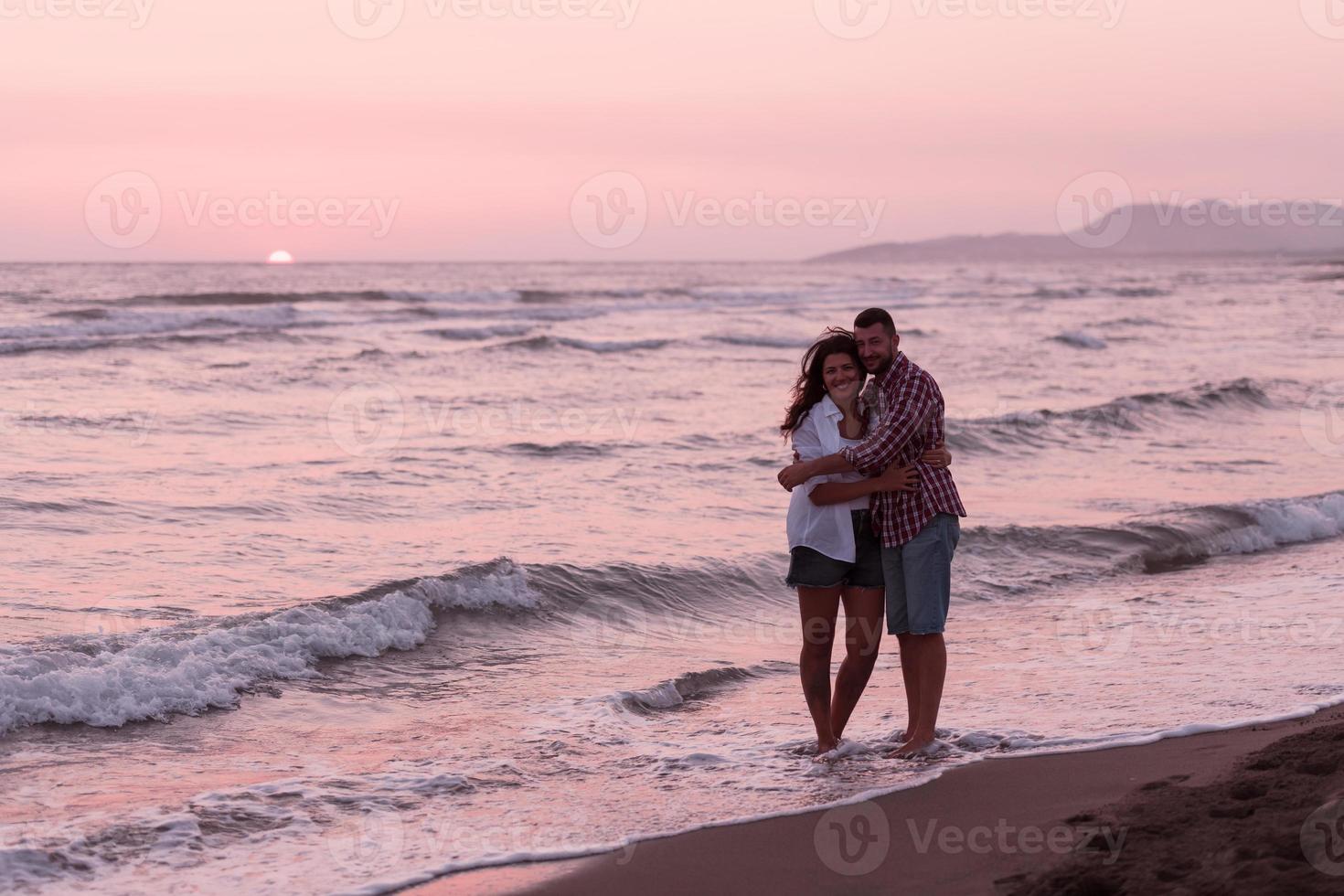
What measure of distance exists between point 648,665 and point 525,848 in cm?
304

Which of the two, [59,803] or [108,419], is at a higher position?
[108,419]

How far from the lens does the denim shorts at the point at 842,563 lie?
5.60m

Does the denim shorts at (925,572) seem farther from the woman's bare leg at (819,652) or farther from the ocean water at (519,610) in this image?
the ocean water at (519,610)

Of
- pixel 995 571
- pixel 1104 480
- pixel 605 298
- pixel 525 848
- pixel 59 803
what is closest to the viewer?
pixel 525 848

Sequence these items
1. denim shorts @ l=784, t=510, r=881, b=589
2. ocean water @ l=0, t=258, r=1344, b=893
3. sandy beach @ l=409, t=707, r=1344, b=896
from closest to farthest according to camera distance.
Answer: sandy beach @ l=409, t=707, r=1344, b=896 < ocean water @ l=0, t=258, r=1344, b=893 < denim shorts @ l=784, t=510, r=881, b=589

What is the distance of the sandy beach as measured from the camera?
3766 mm

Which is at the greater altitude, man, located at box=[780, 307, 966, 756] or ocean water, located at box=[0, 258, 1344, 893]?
man, located at box=[780, 307, 966, 756]

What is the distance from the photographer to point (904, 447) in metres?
5.41

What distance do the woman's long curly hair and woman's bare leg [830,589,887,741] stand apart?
0.81m

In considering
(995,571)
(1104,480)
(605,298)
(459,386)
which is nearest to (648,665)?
(995,571)

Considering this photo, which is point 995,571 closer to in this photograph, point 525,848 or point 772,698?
point 772,698

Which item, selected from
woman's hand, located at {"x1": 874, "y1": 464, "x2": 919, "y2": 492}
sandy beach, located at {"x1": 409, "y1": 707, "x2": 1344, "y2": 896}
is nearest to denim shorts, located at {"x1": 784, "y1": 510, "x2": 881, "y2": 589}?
woman's hand, located at {"x1": 874, "y1": 464, "x2": 919, "y2": 492}

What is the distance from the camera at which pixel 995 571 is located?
1046 cm

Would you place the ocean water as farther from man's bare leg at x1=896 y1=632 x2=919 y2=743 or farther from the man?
the man
